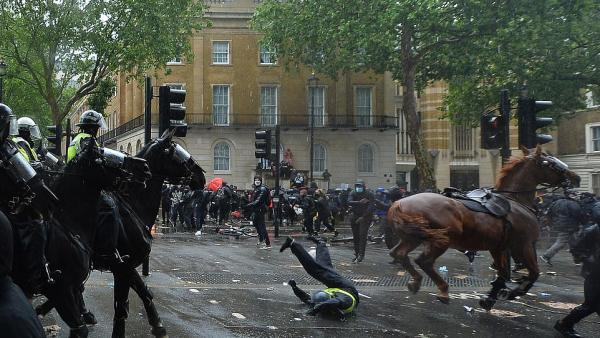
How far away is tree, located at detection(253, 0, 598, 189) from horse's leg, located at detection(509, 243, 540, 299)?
18617mm

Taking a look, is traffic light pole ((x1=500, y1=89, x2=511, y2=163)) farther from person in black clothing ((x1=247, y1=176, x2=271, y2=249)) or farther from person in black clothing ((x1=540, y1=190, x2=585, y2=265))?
person in black clothing ((x1=247, y1=176, x2=271, y2=249))

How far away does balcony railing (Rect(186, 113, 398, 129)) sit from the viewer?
4675 cm

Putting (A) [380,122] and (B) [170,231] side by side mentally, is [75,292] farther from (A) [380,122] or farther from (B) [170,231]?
(A) [380,122]

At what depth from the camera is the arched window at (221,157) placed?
46.9m

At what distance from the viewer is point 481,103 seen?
31.1m

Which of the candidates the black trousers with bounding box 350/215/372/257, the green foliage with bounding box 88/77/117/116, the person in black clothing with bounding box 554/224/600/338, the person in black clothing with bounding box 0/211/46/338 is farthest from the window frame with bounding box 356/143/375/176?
the person in black clothing with bounding box 0/211/46/338

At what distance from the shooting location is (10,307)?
2.88 meters

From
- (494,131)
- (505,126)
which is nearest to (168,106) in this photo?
(494,131)

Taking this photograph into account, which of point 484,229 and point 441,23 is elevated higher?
point 441,23

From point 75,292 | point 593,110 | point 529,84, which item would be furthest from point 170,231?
point 593,110

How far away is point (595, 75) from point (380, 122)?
22.7 meters

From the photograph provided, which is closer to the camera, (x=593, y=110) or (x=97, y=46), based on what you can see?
(x=97, y=46)

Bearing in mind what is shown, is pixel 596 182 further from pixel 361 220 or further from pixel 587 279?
pixel 587 279

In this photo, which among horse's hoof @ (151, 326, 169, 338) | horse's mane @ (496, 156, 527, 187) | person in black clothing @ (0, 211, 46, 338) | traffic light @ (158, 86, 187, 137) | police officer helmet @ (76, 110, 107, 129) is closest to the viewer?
person in black clothing @ (0, 211, 46, 338)
